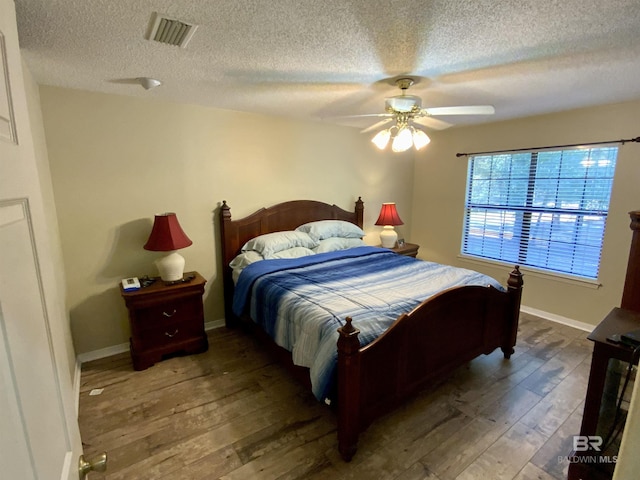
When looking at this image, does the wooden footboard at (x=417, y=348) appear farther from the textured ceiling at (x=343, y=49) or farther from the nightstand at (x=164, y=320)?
the nightstand at (x=164, y=320)

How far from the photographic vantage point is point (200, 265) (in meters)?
3.25

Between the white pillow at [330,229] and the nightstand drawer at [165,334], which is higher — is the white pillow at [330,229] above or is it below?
above

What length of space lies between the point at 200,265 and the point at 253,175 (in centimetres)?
108

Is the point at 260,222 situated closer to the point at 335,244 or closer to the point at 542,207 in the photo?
the point at 335,244

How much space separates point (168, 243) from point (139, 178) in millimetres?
679

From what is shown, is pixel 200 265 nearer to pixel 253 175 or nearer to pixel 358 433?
pixel 253 175

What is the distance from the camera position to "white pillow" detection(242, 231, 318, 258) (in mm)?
3252

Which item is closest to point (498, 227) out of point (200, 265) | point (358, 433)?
point (358, 433)

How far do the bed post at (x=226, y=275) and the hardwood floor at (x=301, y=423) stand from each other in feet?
2.16

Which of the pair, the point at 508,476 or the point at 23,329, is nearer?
the point at 23,329

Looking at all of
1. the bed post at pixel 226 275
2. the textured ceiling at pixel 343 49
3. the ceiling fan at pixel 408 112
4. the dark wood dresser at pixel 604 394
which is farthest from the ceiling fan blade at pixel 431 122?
the bed post at pixel 226 275

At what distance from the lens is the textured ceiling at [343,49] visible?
4.56ft

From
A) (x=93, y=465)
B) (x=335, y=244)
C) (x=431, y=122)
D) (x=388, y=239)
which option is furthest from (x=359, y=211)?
(x=93, y=465)

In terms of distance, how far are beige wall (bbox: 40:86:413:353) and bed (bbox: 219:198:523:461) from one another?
1.03 ft
